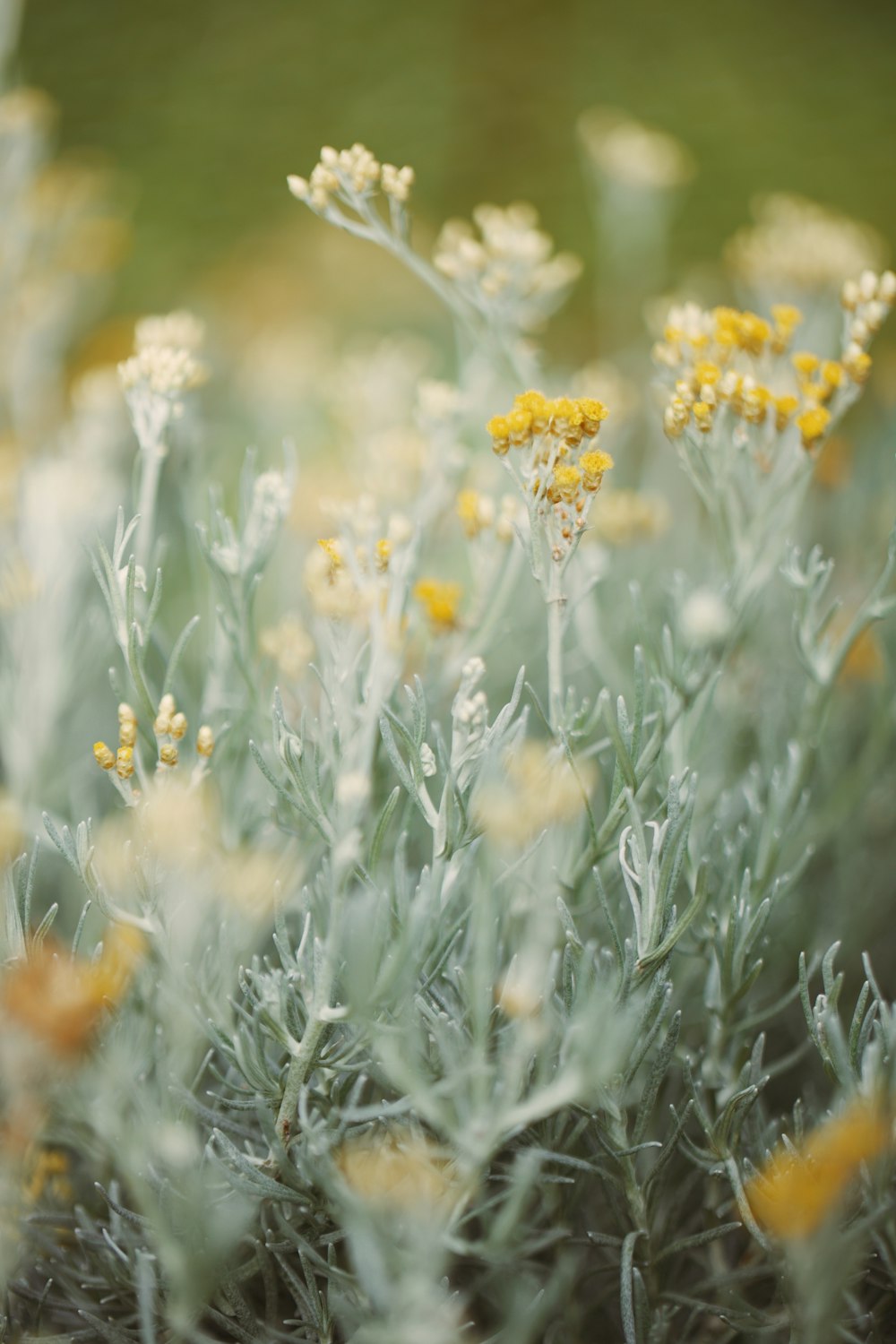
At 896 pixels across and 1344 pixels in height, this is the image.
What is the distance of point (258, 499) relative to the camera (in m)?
0.82

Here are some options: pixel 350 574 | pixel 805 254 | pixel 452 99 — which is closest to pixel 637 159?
pixel 805 254

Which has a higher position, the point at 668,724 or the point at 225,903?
the point at 668,724

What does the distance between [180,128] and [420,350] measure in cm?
139

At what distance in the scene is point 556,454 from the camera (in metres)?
0.73

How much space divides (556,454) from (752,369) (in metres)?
0.27

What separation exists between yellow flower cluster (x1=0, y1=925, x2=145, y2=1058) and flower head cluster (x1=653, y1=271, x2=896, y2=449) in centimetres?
58

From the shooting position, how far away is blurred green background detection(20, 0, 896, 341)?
2.70m

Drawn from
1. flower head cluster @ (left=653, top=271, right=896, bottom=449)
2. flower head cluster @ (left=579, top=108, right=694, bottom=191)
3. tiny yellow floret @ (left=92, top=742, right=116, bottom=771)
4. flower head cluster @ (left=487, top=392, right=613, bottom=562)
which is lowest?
tiny yellow floret @ (left=92, top=742, right=116, bottom=771)

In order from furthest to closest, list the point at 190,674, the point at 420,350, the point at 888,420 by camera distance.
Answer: the point at 420,350 → the point at 888,420 → the point at 190,674

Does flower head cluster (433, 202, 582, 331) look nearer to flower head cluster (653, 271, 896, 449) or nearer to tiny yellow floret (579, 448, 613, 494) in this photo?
flower head cluster (653, 271, 896, 449)

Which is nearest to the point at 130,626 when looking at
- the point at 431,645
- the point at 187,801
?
the point at 187,801

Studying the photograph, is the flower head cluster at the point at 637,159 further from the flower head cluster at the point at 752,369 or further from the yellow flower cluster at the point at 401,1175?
the yellow flower cluster at the point at 401,1175

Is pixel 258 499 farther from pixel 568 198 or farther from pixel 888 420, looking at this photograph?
pixel 568 198

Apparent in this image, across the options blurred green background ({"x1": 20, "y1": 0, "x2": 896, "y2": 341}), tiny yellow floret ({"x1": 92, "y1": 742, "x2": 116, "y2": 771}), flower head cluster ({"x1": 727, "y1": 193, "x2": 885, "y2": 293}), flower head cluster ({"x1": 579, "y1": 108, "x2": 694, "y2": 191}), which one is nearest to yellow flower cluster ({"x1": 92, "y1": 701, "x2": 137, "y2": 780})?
tiny yellow floret ({"x1": 92, "y1": 742, "x2": 116, "y2": 771})
